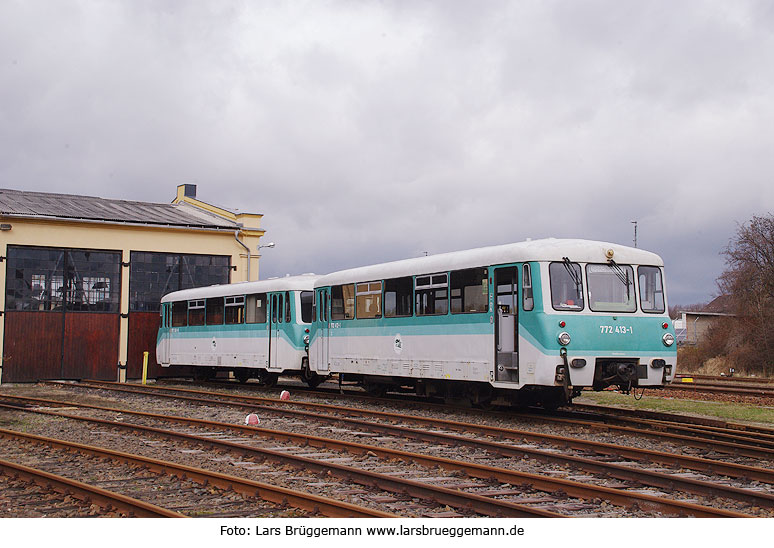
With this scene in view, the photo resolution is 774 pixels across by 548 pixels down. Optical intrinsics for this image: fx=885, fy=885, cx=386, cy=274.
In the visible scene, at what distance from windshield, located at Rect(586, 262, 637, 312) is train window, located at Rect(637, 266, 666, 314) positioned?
0.21 m

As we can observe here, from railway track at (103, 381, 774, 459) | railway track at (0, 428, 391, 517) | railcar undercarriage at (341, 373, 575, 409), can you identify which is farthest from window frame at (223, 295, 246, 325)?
railway track at (0, 428, 391, 517)

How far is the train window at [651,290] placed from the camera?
51.4ft

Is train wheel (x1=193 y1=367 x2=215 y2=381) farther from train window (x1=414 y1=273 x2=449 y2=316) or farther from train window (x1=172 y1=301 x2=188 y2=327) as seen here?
train window (x1=414 y1=273 x2=449 y2=316)

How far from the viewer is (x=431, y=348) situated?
693 inches

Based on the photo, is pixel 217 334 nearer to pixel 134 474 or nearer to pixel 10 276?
pixel 10 276

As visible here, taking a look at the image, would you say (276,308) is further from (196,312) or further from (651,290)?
(651,290)

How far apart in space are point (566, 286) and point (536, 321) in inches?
33.4

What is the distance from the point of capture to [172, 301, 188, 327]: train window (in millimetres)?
29047

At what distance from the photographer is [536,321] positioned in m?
14.7

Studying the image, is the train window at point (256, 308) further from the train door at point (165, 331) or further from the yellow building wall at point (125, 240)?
the yellow building wall at point (125, 240)

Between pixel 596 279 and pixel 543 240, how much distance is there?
45.2 inches

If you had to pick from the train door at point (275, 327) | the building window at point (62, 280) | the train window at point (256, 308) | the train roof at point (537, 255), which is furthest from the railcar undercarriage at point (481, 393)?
the building window at point (62, 280)
